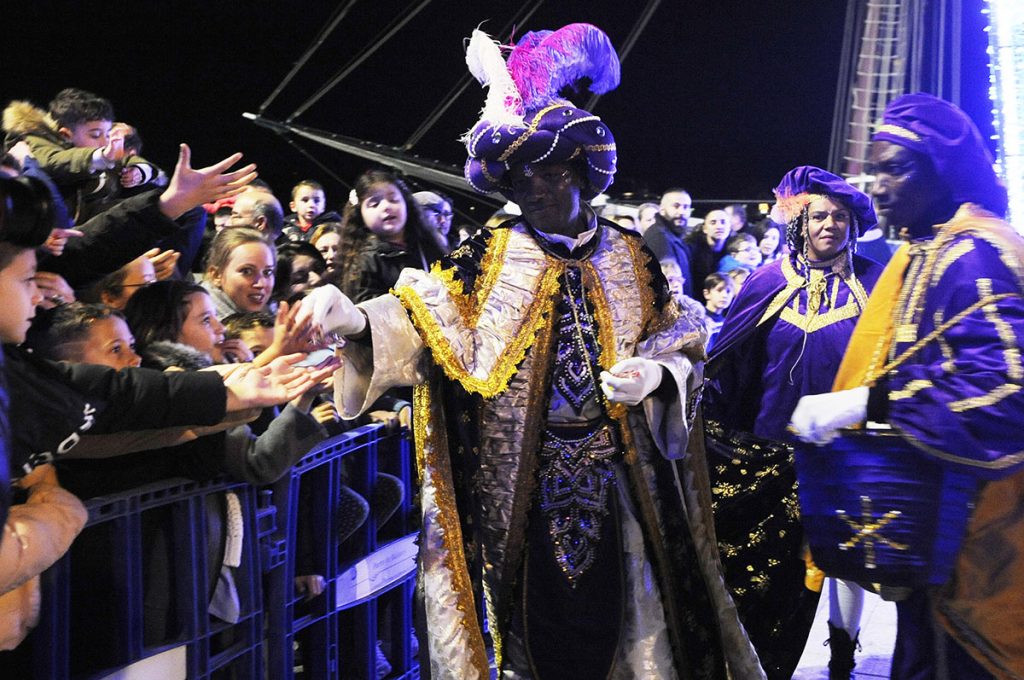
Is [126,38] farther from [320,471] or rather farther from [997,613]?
[997,613]

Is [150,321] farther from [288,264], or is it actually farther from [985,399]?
[985,399]

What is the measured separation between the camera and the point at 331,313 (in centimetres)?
301

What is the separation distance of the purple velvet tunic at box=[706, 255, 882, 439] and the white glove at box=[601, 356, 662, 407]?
1.59m

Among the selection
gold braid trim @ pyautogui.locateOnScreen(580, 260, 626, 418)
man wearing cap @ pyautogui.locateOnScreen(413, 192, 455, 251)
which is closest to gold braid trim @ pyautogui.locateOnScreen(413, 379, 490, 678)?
gold braid trim @ pyautogui.locateOnScreen(580, 260, 626, 418)

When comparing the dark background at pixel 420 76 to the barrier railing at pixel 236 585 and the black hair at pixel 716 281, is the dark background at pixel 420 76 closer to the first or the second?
the black hair at pixel 716 281

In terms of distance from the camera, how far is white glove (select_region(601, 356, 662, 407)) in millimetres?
3115

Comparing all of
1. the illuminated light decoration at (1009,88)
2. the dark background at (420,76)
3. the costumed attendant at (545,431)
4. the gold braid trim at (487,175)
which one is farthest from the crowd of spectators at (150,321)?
the illuminated light decoration at (1009,88)

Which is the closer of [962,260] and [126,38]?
[962,260]

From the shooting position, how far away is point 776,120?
11.9 meters

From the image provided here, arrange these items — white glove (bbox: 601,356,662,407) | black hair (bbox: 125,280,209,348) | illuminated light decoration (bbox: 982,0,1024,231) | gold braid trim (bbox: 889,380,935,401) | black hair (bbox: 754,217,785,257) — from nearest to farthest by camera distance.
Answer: gold braid trim (bbox: 889,380,935,401), white glove (bbox: 601,356,662,407), black hair (bbox: 125,280,209,348), illuminated light decoration (bbox: 982,0,1024,231), black hair (bbox: 754,217,785,257)

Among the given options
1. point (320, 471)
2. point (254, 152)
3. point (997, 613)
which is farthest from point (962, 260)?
point (254, 152)

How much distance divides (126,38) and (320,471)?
5219mm

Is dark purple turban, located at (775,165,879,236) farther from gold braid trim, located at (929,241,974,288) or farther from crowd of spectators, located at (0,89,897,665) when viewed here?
gold braid trim, located at (929,241,974,288)

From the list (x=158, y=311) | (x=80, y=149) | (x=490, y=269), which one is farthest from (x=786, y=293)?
(x=80, y=149)
